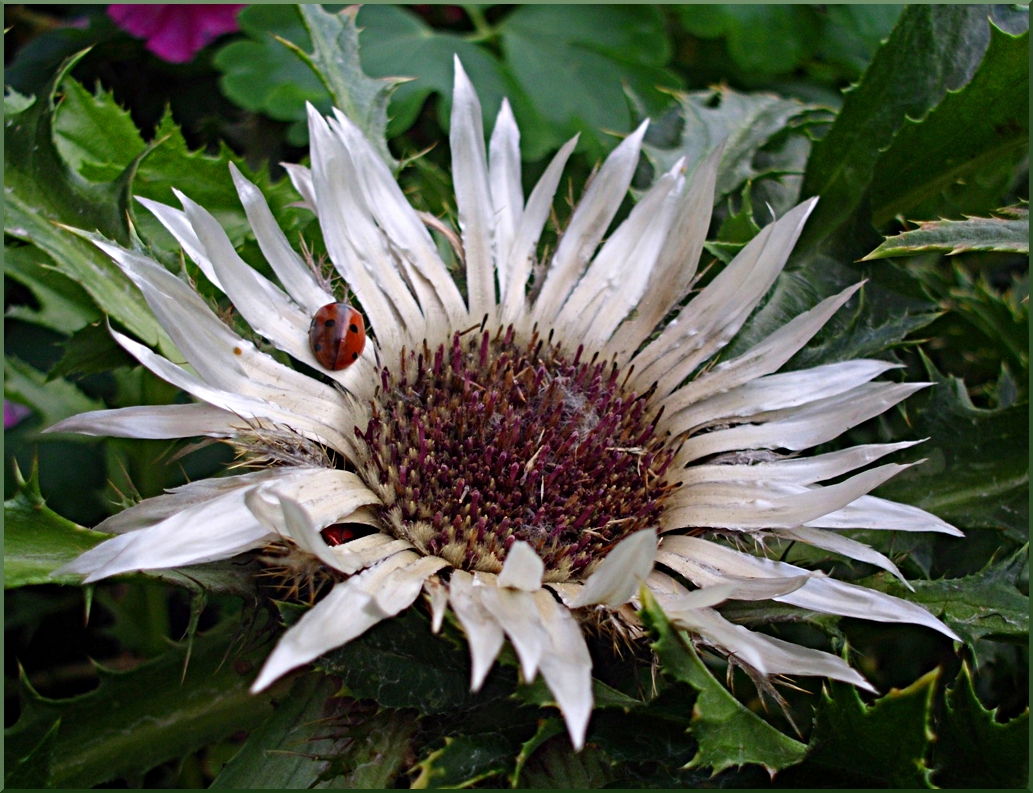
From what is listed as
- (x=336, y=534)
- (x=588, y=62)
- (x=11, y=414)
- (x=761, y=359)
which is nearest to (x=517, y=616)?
(x=336, y=534)

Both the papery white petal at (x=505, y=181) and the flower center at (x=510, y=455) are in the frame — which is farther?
the papery white petal at (x=505, y=181)

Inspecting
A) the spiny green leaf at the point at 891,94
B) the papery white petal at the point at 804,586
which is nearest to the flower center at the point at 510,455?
the papery white petal at the point at 804,586

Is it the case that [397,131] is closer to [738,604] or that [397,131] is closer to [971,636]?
[738,604]

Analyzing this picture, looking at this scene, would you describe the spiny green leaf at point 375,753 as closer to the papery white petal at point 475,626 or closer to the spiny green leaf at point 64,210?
the papery white petal at point 475,626

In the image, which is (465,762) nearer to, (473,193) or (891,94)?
(473,193)

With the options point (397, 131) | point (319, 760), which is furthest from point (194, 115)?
point (319, 760)

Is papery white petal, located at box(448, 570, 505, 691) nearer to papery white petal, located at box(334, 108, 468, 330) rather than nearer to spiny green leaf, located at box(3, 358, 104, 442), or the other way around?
papery white petal, located at box(334, 108, 468, 330)
